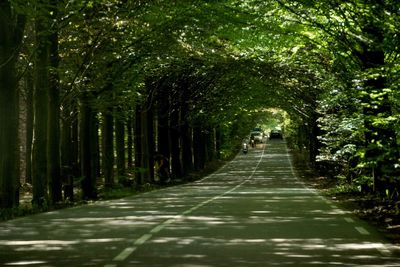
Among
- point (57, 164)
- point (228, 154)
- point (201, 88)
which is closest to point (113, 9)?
point (57, 164)

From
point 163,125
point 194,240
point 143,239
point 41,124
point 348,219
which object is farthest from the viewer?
point 163,125

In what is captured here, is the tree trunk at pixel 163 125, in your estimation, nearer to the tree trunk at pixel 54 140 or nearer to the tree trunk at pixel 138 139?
the tree trunk at pixel 138 139

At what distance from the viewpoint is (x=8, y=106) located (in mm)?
15891

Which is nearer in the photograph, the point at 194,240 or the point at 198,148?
the point at 194,240

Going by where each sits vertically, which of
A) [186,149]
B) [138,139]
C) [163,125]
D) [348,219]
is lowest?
[348,219]

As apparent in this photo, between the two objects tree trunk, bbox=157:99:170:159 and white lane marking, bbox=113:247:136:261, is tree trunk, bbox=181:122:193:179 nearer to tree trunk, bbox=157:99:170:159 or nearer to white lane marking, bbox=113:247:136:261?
tree trunk, bbox=157:99:170:159

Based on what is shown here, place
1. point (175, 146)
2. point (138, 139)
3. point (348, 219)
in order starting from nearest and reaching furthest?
1. point (348, 219)
2. point (138, 139)
3. point (175, 146)

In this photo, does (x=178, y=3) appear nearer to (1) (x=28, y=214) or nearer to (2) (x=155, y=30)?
(2) (x=155, y=30)

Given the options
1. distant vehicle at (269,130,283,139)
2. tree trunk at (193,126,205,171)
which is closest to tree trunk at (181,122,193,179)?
tree trunk at (193,126,205,171)

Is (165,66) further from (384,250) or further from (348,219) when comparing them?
(384,250)

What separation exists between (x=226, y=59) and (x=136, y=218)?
20.1 metres

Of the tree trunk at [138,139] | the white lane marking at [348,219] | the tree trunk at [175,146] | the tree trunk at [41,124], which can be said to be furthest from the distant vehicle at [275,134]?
the white lane marking at [348,219]

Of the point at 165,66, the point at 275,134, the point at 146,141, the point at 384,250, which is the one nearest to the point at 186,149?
the point at 146,141

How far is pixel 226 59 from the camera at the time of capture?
31.9 metres
